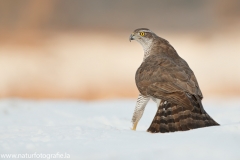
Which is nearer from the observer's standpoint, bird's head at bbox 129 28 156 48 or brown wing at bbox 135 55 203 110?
brown wing at bbox 135 55 203 110

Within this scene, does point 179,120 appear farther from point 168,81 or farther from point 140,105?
point 140,105

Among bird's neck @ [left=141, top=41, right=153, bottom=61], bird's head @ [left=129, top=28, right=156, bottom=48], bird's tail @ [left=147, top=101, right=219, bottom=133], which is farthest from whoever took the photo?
bird's head @ [left=129, top=28, right=156, bottom=48]

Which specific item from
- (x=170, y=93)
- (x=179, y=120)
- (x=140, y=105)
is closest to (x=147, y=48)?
(x=140, y=105)

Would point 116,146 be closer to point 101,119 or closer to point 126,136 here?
point 126,136

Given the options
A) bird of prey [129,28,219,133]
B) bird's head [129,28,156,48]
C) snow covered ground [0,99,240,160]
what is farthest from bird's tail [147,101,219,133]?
bird's head [129,28,156,48]

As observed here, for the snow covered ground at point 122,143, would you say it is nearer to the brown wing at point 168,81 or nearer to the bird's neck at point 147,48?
the brown wing at point 168,81

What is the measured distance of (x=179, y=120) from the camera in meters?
5.70

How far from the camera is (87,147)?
4.48 metres

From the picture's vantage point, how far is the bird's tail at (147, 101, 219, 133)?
564 centimetres

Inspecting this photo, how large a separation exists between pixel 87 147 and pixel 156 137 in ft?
2.33

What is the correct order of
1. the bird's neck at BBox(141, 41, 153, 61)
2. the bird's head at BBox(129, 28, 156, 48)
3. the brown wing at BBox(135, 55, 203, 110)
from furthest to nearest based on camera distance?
the bird's head at BBox(129, 28, 156, 48) → the bird's neck at BBox(141, 41, 153, 61) → the brown wing at BBox(135, 55, 203, 110)

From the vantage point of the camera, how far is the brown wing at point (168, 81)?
5922 mm

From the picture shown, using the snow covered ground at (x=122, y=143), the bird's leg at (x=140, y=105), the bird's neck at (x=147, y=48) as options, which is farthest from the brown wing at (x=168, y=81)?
the snow covered ground at (x=122, y=143)

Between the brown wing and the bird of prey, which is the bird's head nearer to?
the bird of prey
